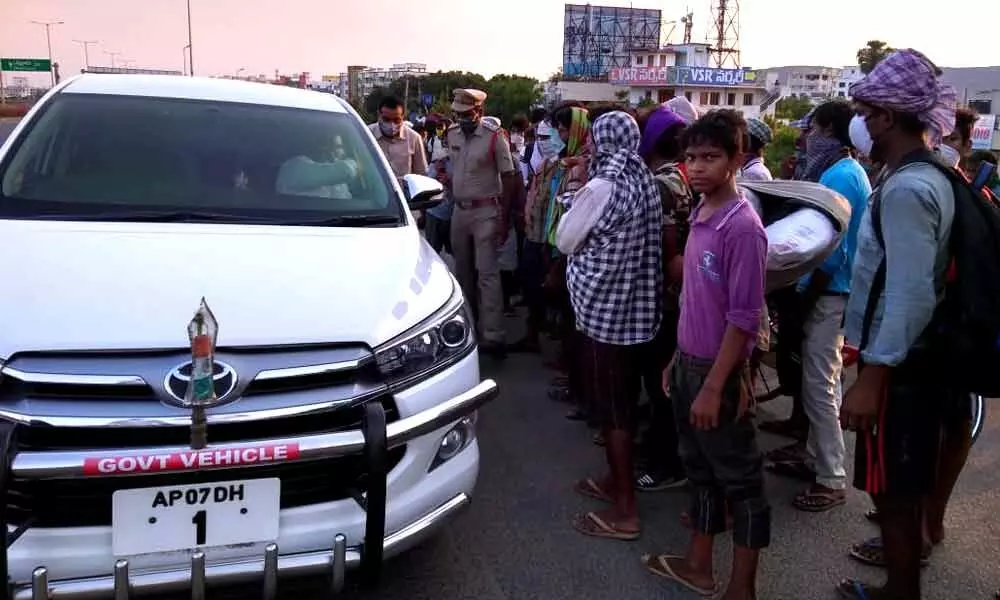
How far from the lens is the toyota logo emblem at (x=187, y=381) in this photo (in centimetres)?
221

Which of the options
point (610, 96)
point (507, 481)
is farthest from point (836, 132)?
point (610, 96)

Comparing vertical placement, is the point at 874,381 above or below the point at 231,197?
below

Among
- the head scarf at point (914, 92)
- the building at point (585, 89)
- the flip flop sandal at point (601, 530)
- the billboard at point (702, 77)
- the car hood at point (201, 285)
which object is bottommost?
the flip flop sandal at point (601, 530)

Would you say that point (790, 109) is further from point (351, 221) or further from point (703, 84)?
point (351, 221)

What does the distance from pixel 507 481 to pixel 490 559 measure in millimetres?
769

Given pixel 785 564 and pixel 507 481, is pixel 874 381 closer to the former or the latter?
pixel 785 564

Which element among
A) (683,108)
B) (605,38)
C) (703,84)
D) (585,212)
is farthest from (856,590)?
(605,38)

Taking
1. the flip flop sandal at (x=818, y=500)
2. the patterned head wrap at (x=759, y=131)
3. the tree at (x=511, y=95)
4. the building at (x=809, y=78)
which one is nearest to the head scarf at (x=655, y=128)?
the patterned head wrap at (x=759, y=131)

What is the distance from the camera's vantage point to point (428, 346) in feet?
8.74

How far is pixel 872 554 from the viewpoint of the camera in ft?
10.8

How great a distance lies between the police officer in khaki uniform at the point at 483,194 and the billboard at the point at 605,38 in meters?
97.5

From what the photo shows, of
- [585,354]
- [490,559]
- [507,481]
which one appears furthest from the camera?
[507,481]

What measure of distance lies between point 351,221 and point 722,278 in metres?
1.52

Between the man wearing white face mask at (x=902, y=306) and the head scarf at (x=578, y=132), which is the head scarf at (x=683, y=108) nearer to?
the head scarf at (x=578, y=132)
